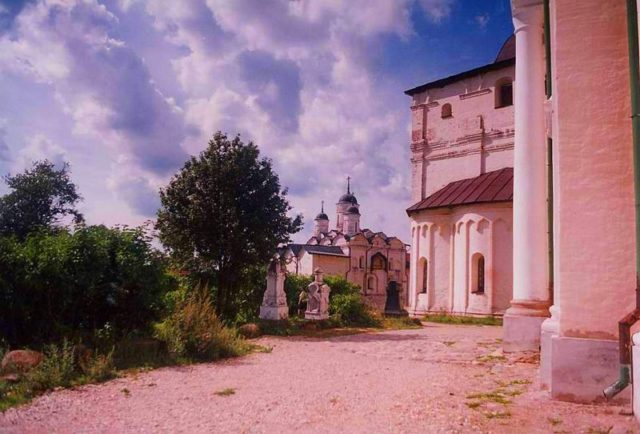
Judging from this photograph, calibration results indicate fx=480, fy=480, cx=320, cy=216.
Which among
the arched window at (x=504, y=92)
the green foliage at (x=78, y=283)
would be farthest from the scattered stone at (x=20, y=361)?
the arched window at (x=504, y=92)

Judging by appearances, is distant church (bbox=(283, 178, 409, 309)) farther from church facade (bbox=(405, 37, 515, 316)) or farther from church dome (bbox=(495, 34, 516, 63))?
church dome (bbox=(495, 34, 516, 63))

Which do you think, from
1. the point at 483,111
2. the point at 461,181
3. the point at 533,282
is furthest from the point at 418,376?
the point at 483,111

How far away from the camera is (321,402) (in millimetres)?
5781

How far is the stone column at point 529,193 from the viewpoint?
990 centimetres

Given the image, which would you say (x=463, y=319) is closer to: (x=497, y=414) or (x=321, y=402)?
(x=321, y=402)

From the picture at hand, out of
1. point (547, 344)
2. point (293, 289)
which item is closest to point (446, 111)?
point (293, 289)

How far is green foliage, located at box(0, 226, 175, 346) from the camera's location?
8555mm

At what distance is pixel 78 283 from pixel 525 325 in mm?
8823

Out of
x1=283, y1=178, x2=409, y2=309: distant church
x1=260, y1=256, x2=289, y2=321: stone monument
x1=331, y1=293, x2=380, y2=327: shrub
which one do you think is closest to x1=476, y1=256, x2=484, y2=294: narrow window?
x1=331, y1=293, x2=380, y2=327: shrub

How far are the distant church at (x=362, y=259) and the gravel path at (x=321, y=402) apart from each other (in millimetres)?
38753

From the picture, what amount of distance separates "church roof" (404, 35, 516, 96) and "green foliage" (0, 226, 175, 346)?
812 inches

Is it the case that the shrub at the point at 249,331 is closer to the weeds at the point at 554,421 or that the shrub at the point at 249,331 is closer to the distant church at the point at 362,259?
the weeds at the point at 554,421

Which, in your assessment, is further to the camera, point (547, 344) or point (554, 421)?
point (547, 344)

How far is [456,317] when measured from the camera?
2162 centimetres
